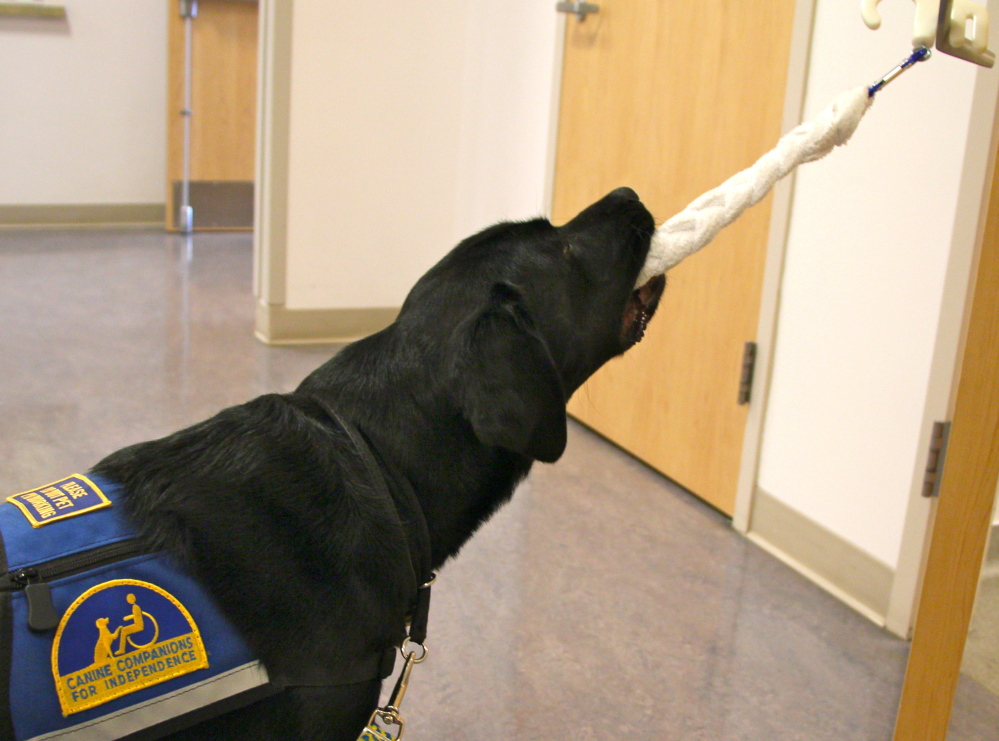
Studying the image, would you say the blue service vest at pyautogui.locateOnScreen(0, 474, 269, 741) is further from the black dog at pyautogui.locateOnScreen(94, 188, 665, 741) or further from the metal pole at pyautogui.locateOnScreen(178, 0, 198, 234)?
the metal pole at pyautogui.locateOnScreen(178, 0, 198, 234)

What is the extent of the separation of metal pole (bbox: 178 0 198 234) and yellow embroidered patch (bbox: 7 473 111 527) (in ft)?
20.0

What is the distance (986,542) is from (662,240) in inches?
28.3

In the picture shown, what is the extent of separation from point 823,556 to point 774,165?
1.44 meters

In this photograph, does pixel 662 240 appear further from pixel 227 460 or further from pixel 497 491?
pixel 227 460

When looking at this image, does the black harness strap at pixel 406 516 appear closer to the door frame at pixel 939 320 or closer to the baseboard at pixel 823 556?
the door frame at pixel 939 320

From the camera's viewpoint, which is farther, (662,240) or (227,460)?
(662,240)

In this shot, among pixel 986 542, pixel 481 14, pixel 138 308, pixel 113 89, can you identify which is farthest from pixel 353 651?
pixel 113 89

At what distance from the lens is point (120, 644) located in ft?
3.31

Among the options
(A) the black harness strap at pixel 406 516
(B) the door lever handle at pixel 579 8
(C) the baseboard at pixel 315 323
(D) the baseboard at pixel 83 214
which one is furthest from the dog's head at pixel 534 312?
(D) the baseboard at pixel 83 214

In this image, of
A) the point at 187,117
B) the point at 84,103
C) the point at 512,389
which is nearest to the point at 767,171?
the point at 512,389

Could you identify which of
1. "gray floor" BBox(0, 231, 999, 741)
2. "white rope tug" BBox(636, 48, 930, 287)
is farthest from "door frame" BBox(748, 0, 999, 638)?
"white rope tug" BBox(636, 48, 930, 287)

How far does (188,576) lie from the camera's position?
3.44 ft

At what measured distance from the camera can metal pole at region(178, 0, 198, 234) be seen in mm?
6496

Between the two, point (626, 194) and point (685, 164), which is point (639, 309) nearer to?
point (626, 194)
